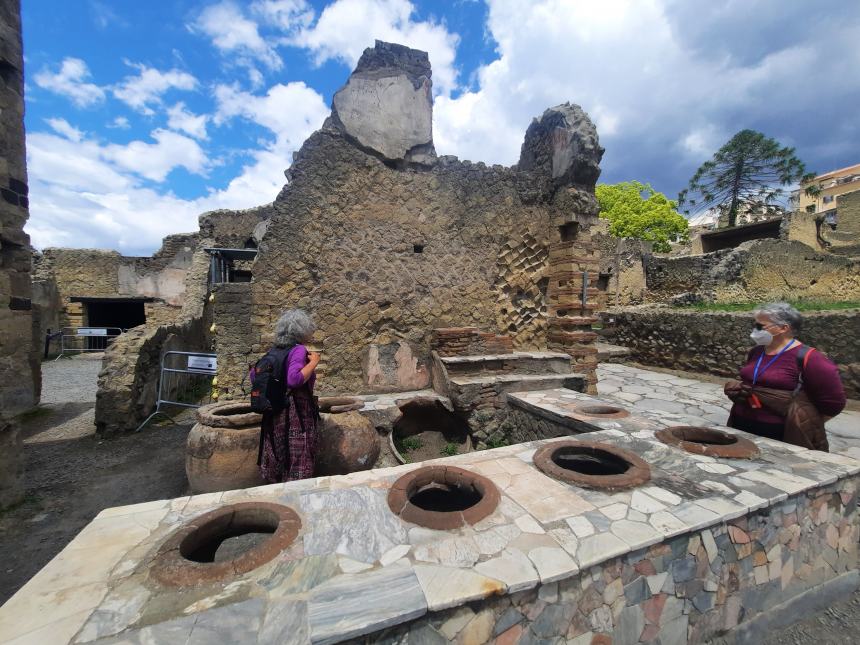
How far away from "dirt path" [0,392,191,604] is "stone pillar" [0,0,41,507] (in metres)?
0.41

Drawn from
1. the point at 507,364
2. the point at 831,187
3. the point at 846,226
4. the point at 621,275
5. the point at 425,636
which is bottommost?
the point at 425,636

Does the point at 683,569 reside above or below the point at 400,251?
below

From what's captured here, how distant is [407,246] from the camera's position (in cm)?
554

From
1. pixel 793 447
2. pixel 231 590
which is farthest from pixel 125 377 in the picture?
pixel 793 447

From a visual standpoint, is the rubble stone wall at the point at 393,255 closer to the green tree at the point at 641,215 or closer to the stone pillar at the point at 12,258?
the stone pillar at the point at 12,258

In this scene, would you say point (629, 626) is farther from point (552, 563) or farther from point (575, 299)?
point (575, 299)

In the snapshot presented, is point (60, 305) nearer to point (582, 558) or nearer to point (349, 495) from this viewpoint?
point (349, 495)

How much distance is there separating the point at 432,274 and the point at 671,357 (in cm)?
669

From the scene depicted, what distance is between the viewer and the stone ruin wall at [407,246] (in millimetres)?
4973

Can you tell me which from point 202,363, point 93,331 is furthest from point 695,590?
point 93,331

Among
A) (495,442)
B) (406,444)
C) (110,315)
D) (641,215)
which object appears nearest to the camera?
(495,442)

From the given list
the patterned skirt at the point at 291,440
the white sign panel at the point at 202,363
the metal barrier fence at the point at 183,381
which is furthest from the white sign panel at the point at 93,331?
the patterned skirt at the point at 291,440

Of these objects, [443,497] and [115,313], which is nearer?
[443,497]

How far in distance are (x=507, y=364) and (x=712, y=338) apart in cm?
545
